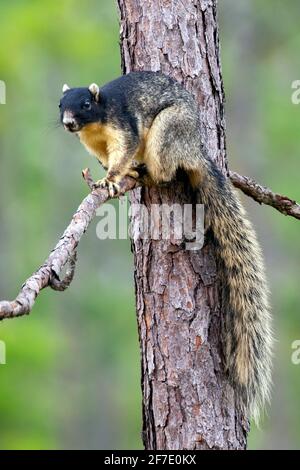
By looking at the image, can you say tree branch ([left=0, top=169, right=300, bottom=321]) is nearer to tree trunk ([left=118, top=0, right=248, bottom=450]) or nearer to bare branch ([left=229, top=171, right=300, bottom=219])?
bare branch ([left=229, top=171, right=300, bottom=219])

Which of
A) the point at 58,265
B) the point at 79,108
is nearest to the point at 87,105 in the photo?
the point at 79,108

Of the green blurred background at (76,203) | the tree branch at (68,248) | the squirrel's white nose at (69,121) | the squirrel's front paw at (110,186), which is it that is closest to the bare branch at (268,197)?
the tree branch at (68,248)

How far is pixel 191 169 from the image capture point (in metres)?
4.83

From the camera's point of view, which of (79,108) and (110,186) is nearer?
(110,186)

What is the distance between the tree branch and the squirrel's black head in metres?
0.33

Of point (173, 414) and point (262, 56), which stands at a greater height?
point (262, 56)

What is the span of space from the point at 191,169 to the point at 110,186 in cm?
40

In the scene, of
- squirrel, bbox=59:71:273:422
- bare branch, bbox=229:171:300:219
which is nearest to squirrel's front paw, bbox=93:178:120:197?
squirrel, bbox=59:71:273:422

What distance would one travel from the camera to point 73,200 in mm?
15023

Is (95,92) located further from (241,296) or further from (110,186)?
(241,296)

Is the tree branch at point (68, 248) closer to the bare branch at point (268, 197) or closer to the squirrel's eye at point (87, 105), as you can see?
the bare branch at point (268, 197)

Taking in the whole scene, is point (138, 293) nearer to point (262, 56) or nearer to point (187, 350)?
point (187, 350)

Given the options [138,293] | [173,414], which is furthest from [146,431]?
[138,293]
